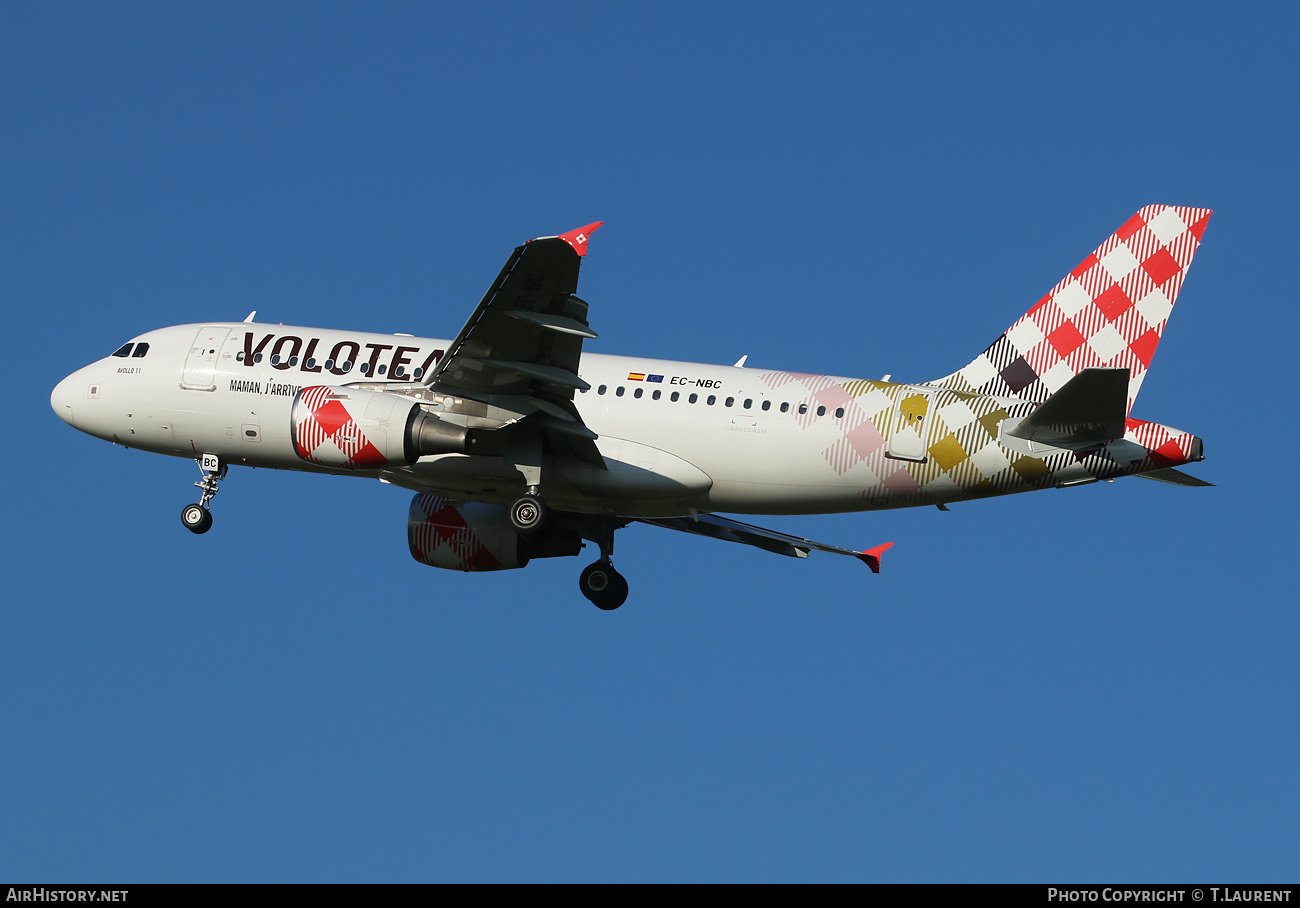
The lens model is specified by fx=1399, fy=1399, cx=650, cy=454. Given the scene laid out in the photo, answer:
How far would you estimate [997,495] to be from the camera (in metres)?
30.1

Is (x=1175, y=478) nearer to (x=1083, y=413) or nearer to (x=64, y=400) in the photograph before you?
(x=1083, y=413)

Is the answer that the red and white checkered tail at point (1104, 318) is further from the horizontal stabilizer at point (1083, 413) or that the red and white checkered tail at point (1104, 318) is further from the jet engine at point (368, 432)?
the jet engine at point (368, 432)

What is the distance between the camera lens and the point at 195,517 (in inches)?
1348

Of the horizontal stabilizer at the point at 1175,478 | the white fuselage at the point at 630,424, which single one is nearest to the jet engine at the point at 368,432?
the white fuselage at the point at 630,424

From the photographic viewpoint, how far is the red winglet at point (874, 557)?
36.3 m

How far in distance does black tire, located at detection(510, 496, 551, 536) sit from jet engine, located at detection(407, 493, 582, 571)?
410 centimetres

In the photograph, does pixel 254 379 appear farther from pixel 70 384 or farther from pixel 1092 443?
pixel 1092 443

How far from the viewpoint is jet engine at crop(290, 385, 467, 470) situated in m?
29.4

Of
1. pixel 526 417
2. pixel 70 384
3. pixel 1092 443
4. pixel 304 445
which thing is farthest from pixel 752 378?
pixel 70 384

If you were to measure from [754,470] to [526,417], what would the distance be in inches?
202

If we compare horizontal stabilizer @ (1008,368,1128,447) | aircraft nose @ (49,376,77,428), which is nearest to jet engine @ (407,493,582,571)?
aircraft nose @ (49,376,77,428)

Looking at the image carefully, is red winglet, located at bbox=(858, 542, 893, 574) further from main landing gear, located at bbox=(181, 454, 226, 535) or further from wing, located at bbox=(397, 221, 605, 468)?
main landing gear, located at bbox=(181, 454, 226, 535)

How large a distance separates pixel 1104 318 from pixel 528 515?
44.9ft

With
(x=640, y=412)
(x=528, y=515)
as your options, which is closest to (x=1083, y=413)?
(x=640, y=412)
